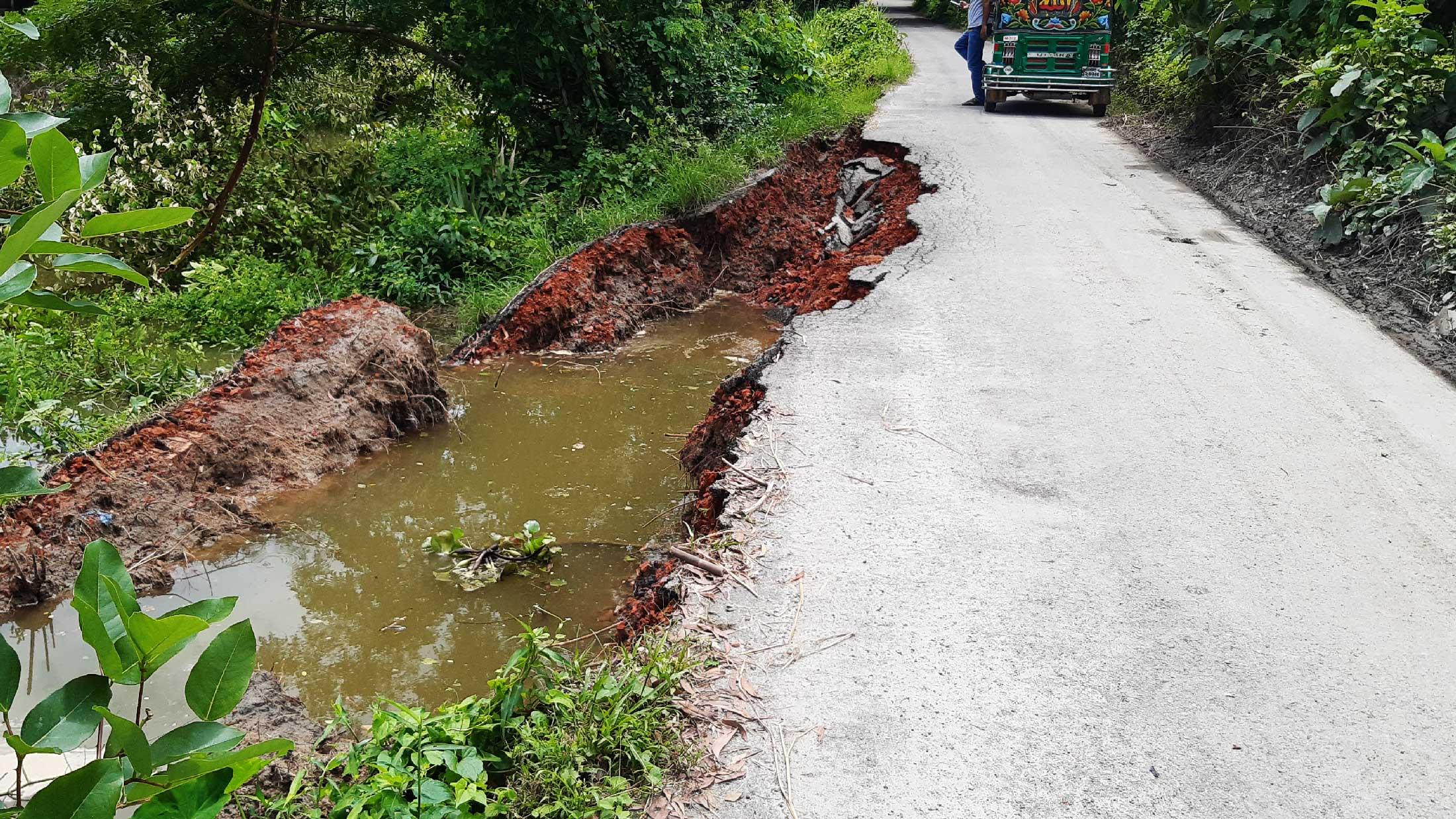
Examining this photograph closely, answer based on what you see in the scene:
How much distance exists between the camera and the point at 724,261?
9.78m

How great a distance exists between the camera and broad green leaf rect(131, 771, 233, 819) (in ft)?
4.03

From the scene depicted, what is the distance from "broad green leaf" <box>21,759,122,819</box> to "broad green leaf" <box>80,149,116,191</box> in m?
0.71

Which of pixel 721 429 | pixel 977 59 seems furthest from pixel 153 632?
pixel 977 59

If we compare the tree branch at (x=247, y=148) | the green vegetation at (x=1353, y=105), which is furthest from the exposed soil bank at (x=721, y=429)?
the green vegetation at (x=1353, y=105)

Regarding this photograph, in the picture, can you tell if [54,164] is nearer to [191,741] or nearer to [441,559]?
[191,741]

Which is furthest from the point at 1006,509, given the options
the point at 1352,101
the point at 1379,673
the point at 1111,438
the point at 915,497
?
the point at 1352,101

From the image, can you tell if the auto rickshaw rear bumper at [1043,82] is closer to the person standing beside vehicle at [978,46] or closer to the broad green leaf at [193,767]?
the person standing beside vehicle at [978,46]

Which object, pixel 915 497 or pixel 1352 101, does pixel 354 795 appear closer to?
pixel 915 497

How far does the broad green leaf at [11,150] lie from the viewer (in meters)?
1.18

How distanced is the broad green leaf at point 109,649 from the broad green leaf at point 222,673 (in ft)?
0.27

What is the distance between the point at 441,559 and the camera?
507 centimetres

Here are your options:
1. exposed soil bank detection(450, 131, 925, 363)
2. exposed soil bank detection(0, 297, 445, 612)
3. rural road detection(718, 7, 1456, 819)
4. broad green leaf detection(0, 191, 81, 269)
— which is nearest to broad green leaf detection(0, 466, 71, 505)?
broad green leaf detection(0, 191, 81, 269)

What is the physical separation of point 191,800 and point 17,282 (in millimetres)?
662

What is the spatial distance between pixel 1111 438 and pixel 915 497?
1.27 metres
